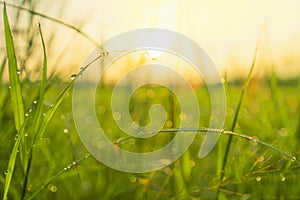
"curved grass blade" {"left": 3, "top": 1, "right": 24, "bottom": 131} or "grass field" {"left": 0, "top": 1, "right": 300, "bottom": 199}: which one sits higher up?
"curved grass blade" {"left": 3, "top": 1, "right": 24, "bottom": 131}

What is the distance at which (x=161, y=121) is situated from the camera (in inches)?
64.9

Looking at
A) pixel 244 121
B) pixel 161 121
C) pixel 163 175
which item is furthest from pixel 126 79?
pixel 244 121

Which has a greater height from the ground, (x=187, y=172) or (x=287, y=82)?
(x=287, y=82)

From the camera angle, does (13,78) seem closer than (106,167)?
Yes

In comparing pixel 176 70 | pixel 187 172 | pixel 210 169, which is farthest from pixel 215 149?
pixel 187 172

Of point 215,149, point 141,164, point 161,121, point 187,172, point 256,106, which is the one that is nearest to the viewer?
point 187,172

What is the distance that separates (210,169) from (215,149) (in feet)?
0.68

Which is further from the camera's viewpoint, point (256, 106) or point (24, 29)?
point (256, 106)

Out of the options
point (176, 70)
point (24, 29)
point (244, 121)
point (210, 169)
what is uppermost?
point (24, 29)

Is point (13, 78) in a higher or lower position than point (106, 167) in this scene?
higher

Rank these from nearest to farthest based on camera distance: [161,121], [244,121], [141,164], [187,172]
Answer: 1. [187,172]
2. [141,164]
3. [161,121]
4. [244,121]

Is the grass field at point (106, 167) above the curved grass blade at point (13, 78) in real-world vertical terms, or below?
below

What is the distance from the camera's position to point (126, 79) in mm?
1555

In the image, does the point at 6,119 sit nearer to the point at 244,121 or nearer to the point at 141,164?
the point at 141,164
